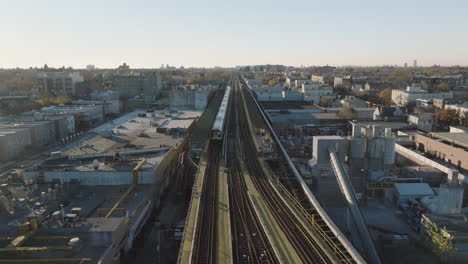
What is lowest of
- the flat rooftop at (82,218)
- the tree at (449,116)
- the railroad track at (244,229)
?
the railroad track at (244,229)

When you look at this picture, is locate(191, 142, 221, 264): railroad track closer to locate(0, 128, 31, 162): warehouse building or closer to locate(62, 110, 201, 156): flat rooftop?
locate(62, 110, 201, 156): flat rooftop

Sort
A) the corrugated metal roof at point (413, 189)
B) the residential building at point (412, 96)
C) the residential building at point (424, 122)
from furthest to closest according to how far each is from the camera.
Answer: the residential building at point (412, 96)
the residential building at point (424, 122)
the corrugated metal roof at point (413, 189)

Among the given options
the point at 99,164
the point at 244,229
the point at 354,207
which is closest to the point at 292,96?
the point at 99,164

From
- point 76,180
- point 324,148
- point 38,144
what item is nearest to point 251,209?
point 324,148

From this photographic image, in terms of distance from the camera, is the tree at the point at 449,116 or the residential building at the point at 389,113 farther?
the residential building at the point at 389,113

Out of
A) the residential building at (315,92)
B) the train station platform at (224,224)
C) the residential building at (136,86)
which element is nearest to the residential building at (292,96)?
the residential building at (315,92)

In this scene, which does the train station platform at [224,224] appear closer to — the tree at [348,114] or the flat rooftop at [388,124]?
the flat rooftop at [388,124]

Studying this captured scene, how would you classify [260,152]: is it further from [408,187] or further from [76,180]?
[76,180]
